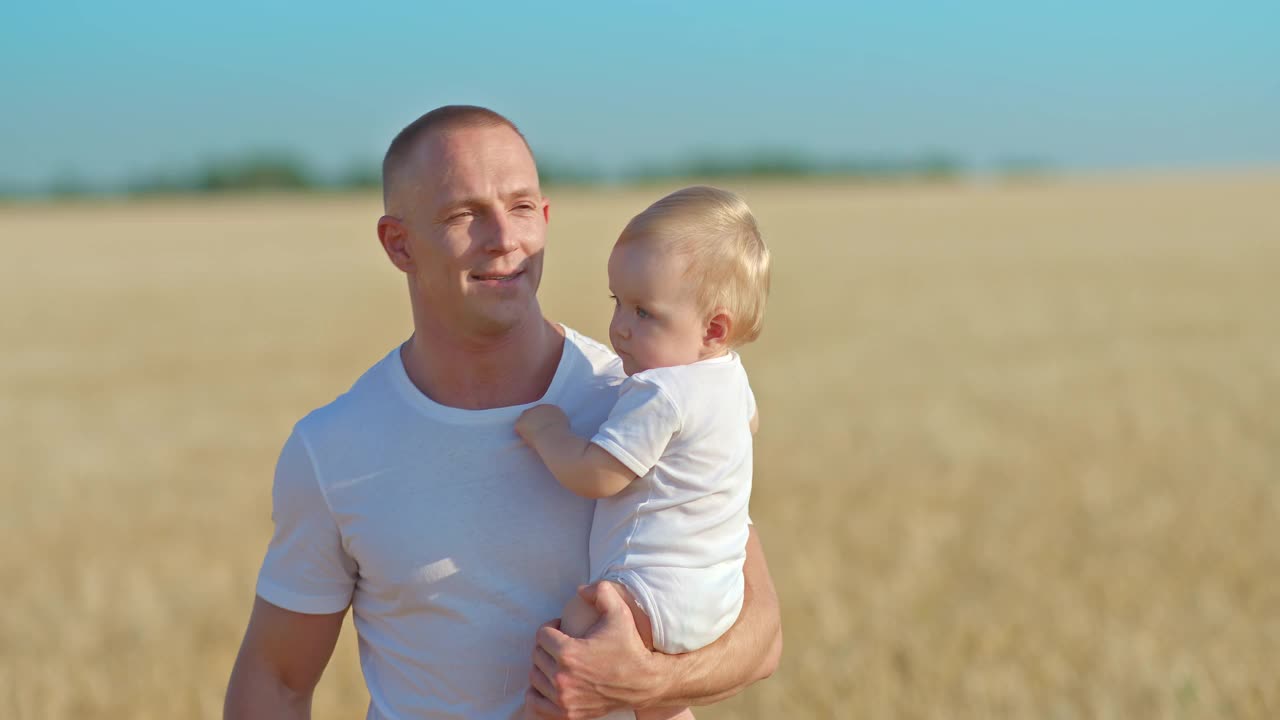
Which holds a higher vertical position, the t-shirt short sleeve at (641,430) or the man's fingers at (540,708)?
the t-shirt short sleeve at (641,430)

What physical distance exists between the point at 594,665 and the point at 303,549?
2.30ft

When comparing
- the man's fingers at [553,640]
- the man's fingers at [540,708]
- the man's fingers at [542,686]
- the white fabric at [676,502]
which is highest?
the white fabric at [676,502]

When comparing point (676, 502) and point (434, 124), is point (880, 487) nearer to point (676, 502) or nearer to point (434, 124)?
point (676, 502)

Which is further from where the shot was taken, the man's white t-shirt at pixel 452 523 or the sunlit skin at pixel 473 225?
the man's white t-shirt at pixel 452 523

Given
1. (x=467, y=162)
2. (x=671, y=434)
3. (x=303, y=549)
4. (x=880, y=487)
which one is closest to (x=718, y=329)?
(x=671, y=434)

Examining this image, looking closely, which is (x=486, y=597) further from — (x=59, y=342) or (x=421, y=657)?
(x=59, y=342)

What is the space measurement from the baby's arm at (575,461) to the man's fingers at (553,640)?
0.90 feet

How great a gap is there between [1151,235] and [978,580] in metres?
35.1

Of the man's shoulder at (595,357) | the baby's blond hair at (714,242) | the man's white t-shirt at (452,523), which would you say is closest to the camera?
the baby's blond hair at (714,242)

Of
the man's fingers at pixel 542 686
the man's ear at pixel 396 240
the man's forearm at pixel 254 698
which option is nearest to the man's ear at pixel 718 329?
the man's ear at pixel 396 240

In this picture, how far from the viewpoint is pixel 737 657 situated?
109 inches

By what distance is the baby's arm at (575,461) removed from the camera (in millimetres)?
2539

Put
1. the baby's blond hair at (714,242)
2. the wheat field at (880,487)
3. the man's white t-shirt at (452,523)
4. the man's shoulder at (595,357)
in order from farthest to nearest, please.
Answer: the wheat field at (880,487), the man's shoulder at (595,357), the man's white t-shirt at (452,523), the baby's blond hair at (714,242)

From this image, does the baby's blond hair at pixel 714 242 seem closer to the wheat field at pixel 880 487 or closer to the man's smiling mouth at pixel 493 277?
the man's smiling mouth at pixel 493 277
